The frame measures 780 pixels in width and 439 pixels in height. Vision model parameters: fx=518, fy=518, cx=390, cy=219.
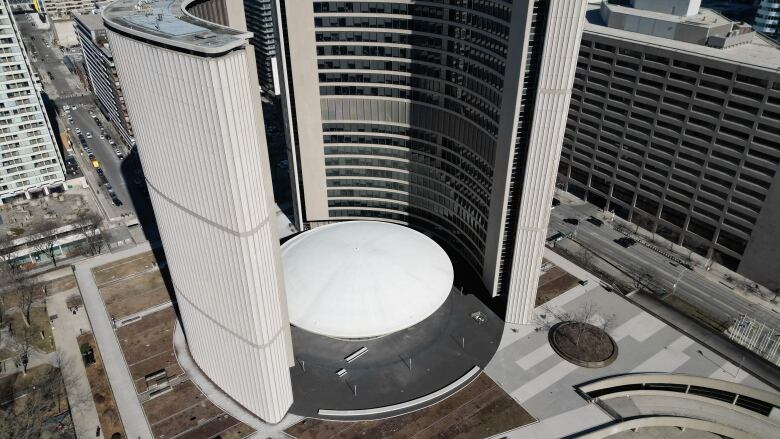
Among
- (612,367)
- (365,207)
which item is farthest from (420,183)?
(612,367)

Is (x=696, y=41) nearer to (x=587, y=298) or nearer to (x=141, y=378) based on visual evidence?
(x=587, y=298)

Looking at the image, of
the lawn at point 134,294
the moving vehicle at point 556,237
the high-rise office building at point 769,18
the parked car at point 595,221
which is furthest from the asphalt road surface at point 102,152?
the high-rise office building at point 769,18

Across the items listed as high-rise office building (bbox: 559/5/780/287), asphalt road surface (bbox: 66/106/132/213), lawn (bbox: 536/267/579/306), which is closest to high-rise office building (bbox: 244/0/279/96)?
asphalt road surface (bbox: 66/106/132/213)

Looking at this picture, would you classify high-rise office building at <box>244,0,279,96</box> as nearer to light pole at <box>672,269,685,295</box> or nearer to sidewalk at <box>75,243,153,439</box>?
sidewalk at <box>75,243,153,439</box>

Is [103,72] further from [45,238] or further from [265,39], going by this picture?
[45,238]

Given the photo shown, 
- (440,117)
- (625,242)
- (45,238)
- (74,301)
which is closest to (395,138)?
(440,117)

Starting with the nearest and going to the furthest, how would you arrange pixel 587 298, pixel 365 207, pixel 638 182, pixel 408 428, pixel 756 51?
pixel 408 428 → pixel 587 298 → pixel 756 51 → pixel 365 207 → pixel 638 182

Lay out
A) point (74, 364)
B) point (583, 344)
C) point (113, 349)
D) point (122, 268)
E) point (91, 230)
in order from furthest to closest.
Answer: point (91, 230), point (122, 268), point (113, 349), point (74, 364), point (583, 344)
